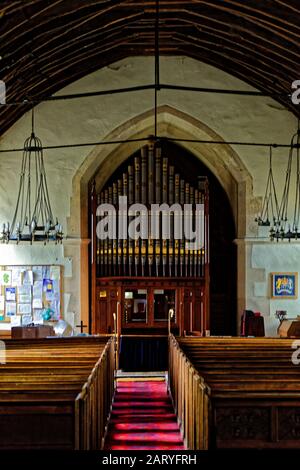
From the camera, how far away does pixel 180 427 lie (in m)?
7.44

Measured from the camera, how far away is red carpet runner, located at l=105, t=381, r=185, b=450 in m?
6.89

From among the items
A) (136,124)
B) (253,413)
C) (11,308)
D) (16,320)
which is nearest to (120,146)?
(136,124)

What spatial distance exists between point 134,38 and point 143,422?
7.10 m

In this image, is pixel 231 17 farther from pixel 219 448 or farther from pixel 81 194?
pixel 219 448

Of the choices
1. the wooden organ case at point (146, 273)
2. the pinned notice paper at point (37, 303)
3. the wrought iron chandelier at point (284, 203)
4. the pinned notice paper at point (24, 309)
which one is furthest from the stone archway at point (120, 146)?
the pinned notice paper at point (24, 309)

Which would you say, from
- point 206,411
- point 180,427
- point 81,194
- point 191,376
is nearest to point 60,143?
point 81,194

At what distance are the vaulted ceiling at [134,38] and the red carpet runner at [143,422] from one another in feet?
14.8

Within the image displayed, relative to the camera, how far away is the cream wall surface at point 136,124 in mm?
13523

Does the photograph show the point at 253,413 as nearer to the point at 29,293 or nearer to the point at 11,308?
the point at 29,293

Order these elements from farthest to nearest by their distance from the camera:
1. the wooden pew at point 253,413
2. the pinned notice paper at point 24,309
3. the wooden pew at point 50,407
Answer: the pinned notice paper at point 24,309, the wooden pew at point 253,413, the wooden pew at point 50,407

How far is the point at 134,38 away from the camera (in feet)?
40.2

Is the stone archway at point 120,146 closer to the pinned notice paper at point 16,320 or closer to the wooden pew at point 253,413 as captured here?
the pinned notice paper at point 16,320

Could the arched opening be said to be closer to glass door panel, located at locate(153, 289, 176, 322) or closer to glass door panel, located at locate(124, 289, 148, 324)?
glass door panel, located at locate(153, 289, 176, 322)

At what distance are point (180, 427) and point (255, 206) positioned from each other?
6888 mm
